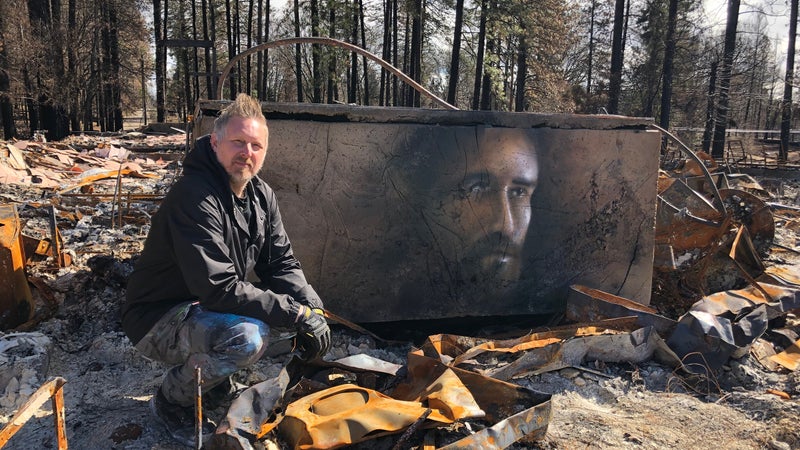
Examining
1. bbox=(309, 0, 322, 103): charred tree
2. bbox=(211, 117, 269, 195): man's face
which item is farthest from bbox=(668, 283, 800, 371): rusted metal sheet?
bbox=(309, 0, 322, 103): charred tree

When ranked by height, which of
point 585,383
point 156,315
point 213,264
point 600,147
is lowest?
point 585,383

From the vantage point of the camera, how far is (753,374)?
3.76 m

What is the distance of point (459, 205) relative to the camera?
14.5 ft

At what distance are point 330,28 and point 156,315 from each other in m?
25.0

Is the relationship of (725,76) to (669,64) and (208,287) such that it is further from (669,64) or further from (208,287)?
(208,287)

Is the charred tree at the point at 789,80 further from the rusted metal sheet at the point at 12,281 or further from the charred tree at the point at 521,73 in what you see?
the rusted metal sheet at the point at 12,281

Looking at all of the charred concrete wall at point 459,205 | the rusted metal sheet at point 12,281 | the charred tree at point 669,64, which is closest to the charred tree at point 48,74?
the rusted metal sheet at point 12,281

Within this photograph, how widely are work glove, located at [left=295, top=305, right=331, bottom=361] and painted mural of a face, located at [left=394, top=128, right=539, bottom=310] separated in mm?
1615

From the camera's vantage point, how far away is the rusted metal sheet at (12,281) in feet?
Result: 13.1

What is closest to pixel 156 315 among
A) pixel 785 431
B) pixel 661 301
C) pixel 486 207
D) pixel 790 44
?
pixel 486 207

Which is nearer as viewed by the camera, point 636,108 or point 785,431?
point 785,431

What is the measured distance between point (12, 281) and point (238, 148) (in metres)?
2.43

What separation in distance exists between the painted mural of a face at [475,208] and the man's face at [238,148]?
172 centimetres

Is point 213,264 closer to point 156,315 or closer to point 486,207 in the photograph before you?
point 156,315
